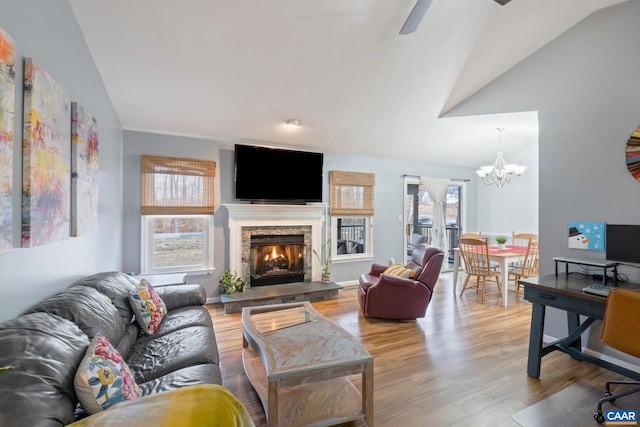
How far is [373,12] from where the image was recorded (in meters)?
2.62

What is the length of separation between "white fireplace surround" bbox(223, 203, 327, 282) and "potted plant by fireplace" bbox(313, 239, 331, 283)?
66 mm

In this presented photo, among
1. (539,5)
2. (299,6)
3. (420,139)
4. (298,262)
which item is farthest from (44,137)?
(420,139)

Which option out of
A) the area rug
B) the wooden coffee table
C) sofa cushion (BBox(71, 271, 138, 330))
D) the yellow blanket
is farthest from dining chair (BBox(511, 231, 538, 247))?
sofa cushion (BBox(71, 271, 138, 330))

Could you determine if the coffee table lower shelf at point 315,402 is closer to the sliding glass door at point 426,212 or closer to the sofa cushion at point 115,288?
the sofa cushion at point 115,288

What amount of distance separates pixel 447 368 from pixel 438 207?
428 cm

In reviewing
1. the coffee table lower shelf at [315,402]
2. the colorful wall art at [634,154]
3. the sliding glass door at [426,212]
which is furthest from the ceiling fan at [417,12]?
the sliding glass door at [426,212]

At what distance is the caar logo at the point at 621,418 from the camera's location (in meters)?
1.85

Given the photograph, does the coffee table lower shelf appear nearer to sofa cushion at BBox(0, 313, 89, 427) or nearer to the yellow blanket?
the yellow blanket

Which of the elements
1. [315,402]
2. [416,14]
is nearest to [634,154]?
[416,14]

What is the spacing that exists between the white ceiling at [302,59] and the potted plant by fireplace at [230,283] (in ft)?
6.70

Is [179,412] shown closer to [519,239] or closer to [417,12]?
[417,12]

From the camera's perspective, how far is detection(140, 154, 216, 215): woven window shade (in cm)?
388

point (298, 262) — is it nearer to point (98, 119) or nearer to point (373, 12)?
point (98, 119)

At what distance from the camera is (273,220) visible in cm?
461
